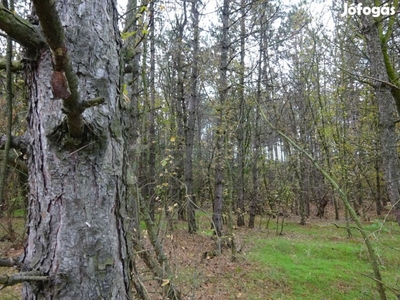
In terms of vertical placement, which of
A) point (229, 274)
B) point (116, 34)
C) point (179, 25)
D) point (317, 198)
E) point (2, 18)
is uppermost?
point (179, 25)

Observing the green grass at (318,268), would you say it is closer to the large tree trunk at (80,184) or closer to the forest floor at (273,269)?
the forest floor at (273,269)

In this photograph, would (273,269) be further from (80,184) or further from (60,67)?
(60,67)

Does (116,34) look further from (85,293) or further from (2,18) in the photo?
(85,293)

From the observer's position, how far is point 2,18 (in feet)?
2.45

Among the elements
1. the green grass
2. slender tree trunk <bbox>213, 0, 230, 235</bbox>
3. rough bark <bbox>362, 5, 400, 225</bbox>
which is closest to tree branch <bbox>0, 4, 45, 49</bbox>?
the green grass

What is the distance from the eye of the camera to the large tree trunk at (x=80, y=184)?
91 centimetres

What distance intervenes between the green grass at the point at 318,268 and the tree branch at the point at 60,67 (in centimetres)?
417

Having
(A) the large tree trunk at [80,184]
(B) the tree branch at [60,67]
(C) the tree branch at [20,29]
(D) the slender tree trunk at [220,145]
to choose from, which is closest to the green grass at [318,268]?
(D) the slender tree trunk at [220,145]

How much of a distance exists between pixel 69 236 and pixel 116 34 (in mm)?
761

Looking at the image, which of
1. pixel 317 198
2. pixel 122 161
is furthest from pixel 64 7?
pixel 317 198

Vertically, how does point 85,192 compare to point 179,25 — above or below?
below

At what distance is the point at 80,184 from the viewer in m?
0.96

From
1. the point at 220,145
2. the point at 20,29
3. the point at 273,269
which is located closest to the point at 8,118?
the point at 20,29

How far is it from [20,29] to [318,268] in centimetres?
750
